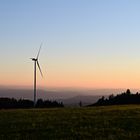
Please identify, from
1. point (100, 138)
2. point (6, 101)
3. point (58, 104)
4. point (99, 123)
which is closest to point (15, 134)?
point (100, 138)

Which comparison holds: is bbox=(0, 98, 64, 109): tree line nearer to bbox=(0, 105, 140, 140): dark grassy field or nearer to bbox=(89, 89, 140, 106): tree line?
bbox=(89, 89, 140, 106): tree line

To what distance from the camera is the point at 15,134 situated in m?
37.1

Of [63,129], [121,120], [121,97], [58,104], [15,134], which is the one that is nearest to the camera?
[15,134]

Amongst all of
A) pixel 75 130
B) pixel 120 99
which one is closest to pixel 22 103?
pixel 120 99

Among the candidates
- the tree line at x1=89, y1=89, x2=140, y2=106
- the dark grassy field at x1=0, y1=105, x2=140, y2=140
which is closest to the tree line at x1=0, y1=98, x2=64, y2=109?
the tree line at x1=89, y1=89, x2=140, y2=106

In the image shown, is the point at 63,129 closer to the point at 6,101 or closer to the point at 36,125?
the point at 36,125

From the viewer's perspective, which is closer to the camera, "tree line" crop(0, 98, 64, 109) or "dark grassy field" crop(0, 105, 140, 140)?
"dark grassy field" crop(0, 105, 140, 140)

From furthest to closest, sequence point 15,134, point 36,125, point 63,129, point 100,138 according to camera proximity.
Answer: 1. point 36,125
2. point 63,129
3. point 15,134
4. point 100,138

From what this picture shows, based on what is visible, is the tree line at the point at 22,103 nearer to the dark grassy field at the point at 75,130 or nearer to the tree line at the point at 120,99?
the tree line at the point at 120,99

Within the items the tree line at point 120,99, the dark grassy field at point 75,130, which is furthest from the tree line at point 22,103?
the dark grassy field at point 75,130

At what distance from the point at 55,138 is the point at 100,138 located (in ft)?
10.1

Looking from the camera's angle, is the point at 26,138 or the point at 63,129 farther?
the point at 63,129

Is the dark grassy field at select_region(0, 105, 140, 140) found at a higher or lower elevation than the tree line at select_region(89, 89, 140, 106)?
lower

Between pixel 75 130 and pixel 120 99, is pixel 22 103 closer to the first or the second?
pixel 120 99
